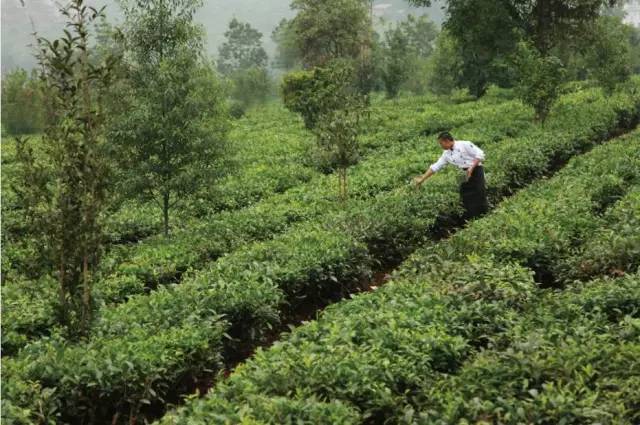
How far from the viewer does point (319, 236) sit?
36.4ft

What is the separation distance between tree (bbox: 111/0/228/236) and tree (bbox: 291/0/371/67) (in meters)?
30.5

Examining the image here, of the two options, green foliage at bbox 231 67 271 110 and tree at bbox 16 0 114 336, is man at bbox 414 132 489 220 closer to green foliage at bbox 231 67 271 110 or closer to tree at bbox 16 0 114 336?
tree at bbox 16 0 114 336

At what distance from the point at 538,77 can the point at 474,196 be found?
13413mm

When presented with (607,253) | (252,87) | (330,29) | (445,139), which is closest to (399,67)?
(330,29)

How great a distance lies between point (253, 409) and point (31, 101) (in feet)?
166

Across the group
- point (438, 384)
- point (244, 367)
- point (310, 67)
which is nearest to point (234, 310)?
point (244, 367)

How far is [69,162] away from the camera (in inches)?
275

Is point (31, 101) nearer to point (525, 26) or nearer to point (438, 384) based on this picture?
point (525, 26)

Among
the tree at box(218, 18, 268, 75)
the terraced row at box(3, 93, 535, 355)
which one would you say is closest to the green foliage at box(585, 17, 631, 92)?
the terraced row at box(3, 93, 535, 355)

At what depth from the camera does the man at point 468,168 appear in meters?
12.5

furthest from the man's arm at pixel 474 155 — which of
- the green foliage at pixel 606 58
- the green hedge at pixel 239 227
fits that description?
the green foliage at pixel 606 58

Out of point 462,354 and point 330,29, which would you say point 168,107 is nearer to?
point 462,354

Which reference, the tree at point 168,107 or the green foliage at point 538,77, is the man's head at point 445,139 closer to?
the tree at point 168,107

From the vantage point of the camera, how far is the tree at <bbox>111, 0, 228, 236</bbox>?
13797 millimetres
